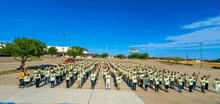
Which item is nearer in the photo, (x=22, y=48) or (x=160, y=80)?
(x=160, y=80)

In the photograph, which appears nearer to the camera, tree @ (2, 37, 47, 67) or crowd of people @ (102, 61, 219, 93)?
crowd of people @ (102, 61, 219, 93)

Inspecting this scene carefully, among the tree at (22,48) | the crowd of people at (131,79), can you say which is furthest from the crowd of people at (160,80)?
the tree at (22,48)

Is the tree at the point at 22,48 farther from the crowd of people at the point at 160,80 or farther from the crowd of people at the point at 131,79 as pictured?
the crowd of people at the point at 160,80

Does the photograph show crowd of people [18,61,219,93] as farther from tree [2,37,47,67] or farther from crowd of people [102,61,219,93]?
tree [2,37,47,67]

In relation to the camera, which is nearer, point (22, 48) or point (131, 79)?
point (131, 79)

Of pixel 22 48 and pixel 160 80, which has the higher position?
pixel 22 48

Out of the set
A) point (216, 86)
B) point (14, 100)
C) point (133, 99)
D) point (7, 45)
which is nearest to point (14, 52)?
point (7, 45)

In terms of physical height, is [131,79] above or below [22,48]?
below

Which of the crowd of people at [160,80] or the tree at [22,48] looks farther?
the tree at [22,48]

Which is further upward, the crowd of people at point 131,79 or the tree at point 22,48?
the tree at point 22,48

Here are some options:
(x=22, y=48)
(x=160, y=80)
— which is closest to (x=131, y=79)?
(x=160, y=80)

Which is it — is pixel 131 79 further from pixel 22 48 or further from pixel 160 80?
pixel 22 48

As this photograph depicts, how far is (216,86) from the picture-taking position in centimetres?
1105

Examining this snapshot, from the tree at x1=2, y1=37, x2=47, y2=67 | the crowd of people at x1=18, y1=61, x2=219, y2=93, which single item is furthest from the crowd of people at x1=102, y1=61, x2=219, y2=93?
the tree at x1=2, y1=37, x2=47, y2=67
